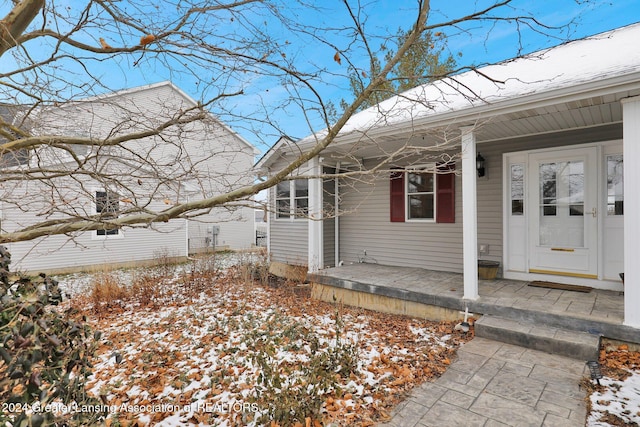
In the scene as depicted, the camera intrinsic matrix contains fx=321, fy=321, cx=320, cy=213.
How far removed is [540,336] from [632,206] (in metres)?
1.63

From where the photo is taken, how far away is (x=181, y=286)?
6754 mm

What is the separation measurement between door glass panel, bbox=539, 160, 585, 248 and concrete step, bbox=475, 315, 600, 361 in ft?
6.70

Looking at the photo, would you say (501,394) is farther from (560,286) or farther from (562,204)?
(562,204)

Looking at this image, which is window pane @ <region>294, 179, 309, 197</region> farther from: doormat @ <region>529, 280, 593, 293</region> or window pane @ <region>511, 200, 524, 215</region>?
doormat @ <region>529, 280, 593, 293</region>

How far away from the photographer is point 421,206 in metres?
6.69

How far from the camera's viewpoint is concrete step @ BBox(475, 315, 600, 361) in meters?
3.24

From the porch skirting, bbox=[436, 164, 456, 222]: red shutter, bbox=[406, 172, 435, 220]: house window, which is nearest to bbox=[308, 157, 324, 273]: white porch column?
the porch skirting

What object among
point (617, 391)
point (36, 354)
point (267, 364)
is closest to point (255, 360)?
point (267, 364)

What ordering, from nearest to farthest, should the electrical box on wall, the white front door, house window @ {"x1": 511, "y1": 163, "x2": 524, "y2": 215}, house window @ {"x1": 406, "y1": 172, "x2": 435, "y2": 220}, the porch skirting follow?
the porch skirting, the white front door, house window @ {"x1": 511, "y1": 163, "x2": 524, "y2": 215}, the electrical box on wall, house window @ {"x1": 406, "y1": 172, "x2": 435, "y2": 220}

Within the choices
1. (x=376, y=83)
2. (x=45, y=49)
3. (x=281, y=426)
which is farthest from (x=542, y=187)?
(x=45, y=49)

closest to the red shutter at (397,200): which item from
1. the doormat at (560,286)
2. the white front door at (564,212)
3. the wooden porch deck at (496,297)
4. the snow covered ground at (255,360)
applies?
the wooden porch deck at (496,297)

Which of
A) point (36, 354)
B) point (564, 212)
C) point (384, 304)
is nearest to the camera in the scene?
point (36, 354)

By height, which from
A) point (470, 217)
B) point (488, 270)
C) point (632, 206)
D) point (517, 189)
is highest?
point (517, 189)

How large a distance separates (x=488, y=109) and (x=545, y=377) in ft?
10.0
